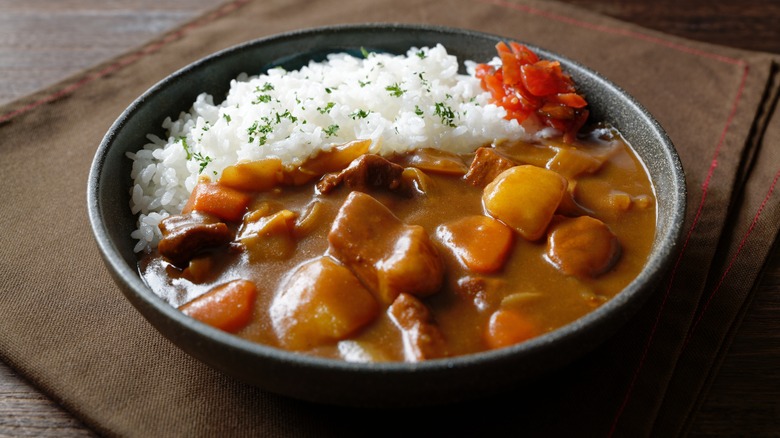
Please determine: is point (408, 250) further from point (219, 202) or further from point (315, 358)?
point (219, 202)

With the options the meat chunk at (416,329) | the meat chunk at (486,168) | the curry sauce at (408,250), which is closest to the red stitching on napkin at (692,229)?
the curry sauce at (408,250)

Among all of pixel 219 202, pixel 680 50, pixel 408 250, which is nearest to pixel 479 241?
pixel 408 250

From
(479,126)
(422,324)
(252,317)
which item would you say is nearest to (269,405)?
(252,317)

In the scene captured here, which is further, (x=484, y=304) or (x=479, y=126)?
(x=479, y=126)

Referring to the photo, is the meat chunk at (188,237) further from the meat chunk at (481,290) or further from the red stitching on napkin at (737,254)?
the red stitching on napkin at (737,254)

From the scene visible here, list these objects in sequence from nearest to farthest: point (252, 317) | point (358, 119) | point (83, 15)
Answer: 1. point (252, 317)
2. point (358, 119)
3. point (83, 15)

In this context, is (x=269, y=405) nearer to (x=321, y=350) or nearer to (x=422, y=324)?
(x=321, y=350)
